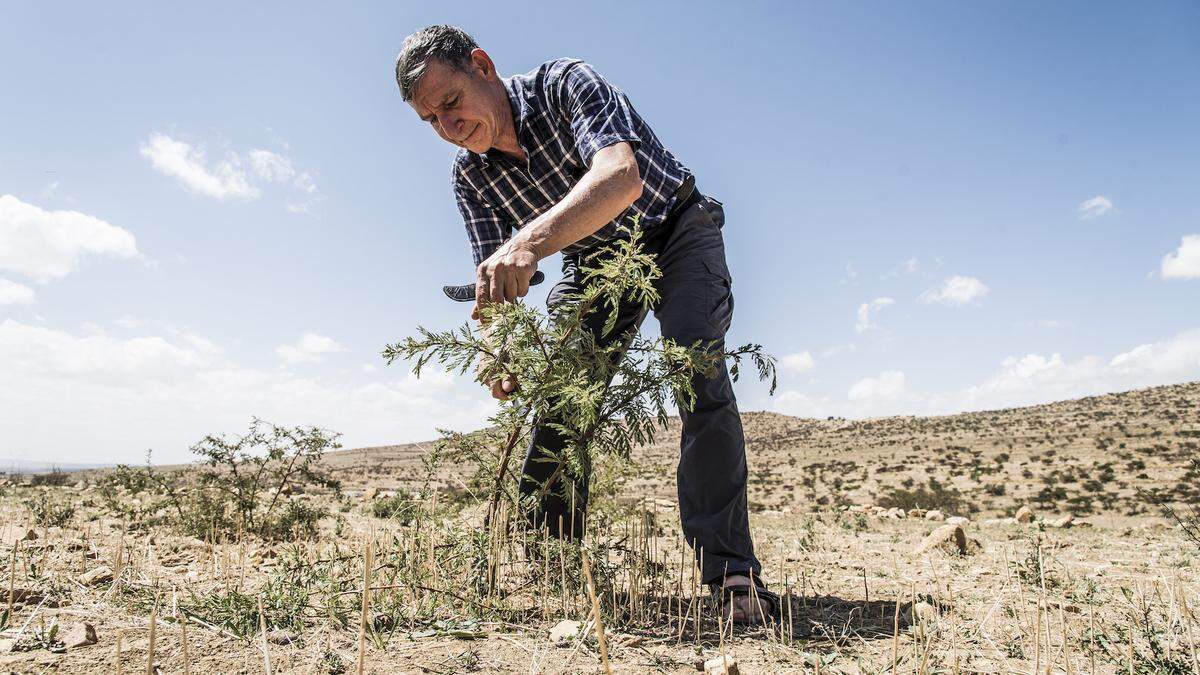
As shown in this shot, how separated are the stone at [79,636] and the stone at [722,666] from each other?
5.59 ft

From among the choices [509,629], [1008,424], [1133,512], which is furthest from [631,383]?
[1008,424]

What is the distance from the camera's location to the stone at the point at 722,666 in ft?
5.91

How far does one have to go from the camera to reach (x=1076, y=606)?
3006 millimetres

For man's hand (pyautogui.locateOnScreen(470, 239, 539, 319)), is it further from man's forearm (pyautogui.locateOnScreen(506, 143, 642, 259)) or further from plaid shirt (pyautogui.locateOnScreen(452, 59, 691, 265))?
plaid shirt (pyautogui.locateOnScreen(452, 59, 691, 265))

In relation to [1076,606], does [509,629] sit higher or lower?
higher

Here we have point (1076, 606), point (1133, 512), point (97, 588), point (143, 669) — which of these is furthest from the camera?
point (1133, 512)

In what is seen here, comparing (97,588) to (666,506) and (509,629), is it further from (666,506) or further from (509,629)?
(666,506)

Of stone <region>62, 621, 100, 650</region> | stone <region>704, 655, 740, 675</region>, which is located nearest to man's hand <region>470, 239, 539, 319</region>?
stone <region>704, 655, 740, 675</region>

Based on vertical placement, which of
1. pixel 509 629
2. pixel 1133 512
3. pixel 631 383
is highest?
pixel 631 383

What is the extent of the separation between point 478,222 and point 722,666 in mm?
2297

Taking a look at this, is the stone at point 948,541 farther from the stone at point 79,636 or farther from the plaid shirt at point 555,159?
the stone at point 79,636

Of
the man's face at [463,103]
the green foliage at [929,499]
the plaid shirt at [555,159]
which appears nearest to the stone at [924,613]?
the plaid shirt at [555,159]

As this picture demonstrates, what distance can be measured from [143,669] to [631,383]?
156 centimetres

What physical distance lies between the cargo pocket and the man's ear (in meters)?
1.19
